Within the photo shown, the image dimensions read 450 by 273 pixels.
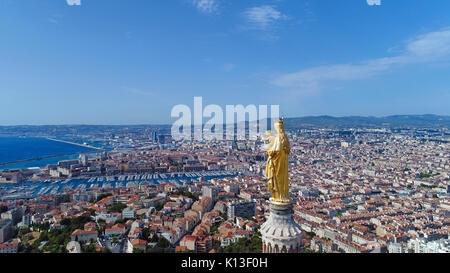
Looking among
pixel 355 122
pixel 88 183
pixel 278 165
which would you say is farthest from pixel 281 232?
pixel 355 122

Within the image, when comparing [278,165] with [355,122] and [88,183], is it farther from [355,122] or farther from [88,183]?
[355,122]

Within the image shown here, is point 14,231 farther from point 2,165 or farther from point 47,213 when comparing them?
point 2,165

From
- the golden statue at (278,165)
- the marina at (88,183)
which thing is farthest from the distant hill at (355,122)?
the golden statue at (278,165)

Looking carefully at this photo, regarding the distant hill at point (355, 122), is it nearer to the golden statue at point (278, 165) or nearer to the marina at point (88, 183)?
the marina at point (88, 183)

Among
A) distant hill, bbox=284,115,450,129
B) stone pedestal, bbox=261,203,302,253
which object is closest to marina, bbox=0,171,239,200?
stone pedestal, bbox=261,203,302,253

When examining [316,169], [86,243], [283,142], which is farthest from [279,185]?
[316,169]

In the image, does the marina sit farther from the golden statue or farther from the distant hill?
the distant hill
